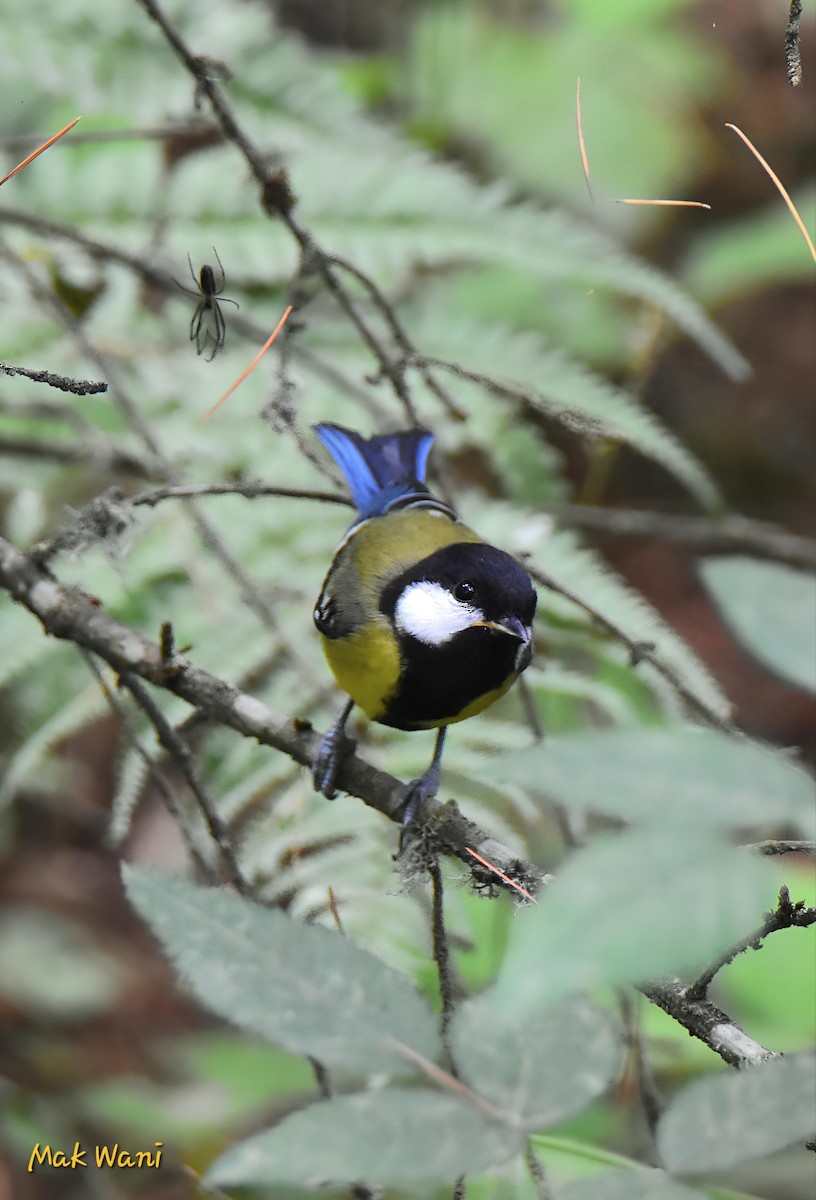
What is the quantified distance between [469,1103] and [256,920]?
0.48 feet

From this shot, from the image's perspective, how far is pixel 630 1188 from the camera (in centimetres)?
54

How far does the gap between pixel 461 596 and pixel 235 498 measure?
2.57 feet

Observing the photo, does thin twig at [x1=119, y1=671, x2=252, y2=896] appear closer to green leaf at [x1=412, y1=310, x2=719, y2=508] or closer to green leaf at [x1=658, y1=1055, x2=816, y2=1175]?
green leaf at [x1=658, y1=1055, x2=816, y2=1175]

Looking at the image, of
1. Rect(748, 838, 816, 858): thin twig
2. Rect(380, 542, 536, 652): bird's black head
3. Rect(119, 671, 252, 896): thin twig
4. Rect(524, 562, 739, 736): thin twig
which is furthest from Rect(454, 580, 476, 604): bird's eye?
Rect(748, 838, 816, 858): thin twig

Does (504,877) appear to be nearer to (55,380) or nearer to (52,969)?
(55,380)

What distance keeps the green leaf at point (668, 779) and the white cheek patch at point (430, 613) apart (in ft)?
4.07

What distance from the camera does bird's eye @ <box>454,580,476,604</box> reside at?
5.81ft

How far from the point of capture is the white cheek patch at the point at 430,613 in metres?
1.81

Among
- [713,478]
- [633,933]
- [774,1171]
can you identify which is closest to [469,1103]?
[633,933]

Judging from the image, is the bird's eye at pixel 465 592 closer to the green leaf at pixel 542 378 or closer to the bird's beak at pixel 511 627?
the bird's beak at pixel 511 627

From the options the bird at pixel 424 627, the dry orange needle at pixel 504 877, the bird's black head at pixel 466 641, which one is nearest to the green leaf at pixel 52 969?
the bird at pixel 424 627

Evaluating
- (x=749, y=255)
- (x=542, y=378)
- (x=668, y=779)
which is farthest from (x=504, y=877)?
(x=749, y=255)

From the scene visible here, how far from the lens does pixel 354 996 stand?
0.62 meters

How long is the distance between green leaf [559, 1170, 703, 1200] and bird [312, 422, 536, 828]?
99cm
